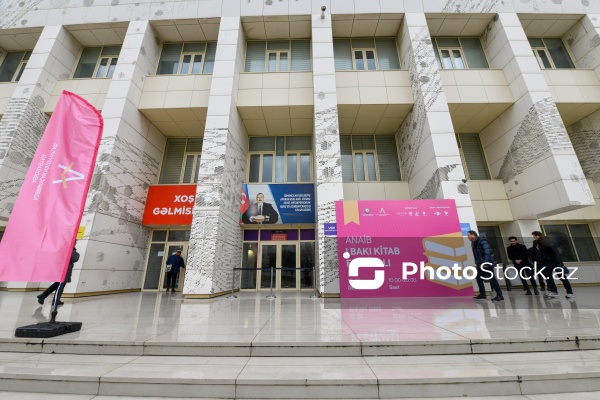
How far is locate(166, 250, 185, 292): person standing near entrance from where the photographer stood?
1016cm

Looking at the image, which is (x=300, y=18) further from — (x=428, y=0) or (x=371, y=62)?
(x=428, y=0)

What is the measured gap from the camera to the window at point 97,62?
12.4 meters

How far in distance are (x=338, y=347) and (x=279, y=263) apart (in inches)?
327

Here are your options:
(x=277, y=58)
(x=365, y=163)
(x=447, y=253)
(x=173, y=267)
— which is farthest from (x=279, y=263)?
(x=277, y=58)

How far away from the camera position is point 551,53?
40.7 feet

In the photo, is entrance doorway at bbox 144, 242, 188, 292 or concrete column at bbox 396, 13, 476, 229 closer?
concrete column at bbox 396, 13, 476, 229

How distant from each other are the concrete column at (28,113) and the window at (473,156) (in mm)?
18731

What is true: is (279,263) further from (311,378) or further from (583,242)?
(583,242)

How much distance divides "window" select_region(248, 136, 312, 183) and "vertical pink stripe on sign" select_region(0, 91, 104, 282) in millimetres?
8119

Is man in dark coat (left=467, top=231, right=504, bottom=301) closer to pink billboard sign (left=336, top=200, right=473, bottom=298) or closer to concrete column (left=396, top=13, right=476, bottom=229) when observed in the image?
pink billboard sign (left=336, top=200, right=473, bottom=298)

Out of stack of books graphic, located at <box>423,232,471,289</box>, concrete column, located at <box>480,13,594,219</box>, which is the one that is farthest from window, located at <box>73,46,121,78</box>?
concrete column, located at <box>480,13,594,219</box>

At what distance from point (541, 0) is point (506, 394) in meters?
17.4

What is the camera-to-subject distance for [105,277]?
8.93 meters

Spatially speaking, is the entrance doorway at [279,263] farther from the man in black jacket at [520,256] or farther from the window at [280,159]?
the man in black jacket at [520,256]
